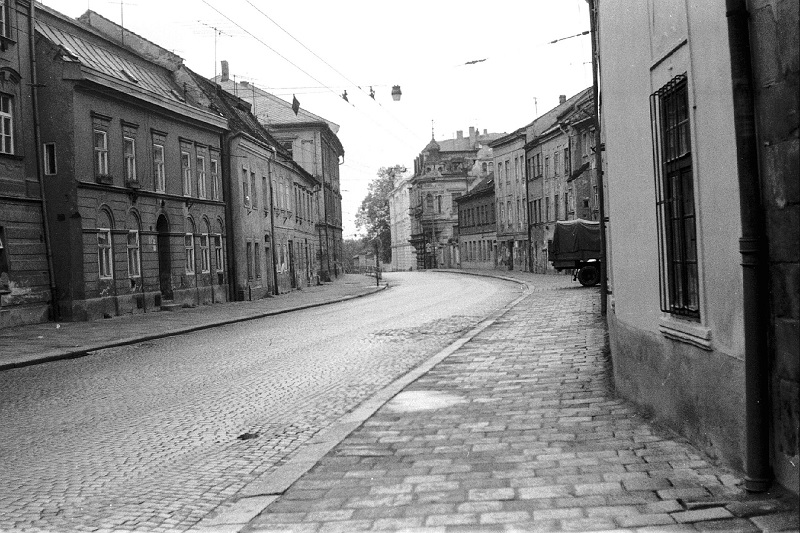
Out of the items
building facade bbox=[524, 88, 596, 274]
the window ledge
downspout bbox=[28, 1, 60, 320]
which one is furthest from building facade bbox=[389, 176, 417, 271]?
the window ledge

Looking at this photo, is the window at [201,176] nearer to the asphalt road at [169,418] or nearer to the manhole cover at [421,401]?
the asphalt road at [169,418]

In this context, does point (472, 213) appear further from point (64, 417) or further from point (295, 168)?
point (64, 417)

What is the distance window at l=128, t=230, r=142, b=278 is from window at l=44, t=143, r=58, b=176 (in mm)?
3992

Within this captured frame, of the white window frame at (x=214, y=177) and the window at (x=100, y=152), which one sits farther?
the white window frame at (x=214, y=177)

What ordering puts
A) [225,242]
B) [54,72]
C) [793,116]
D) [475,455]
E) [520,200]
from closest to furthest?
[793,116]
[475,455]
[54,72]
[225,242]
[520,200]

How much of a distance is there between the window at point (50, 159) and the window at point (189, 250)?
27.0 ft

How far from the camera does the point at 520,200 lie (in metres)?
69.9

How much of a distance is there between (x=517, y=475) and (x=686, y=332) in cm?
167

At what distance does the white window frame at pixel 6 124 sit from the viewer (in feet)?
77.3

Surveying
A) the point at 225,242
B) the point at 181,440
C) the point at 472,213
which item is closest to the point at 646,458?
the point at 181,440

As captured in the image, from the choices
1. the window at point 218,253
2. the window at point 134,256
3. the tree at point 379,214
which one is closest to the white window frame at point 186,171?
the window at point 218,253

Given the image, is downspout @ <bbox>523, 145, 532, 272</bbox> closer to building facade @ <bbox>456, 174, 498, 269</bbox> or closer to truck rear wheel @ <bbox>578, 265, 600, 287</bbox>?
building facade @ <bbox>456, 174, 498, 269</bbox>

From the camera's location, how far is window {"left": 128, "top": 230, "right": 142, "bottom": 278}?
29.1 metres

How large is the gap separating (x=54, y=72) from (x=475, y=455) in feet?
74.8
